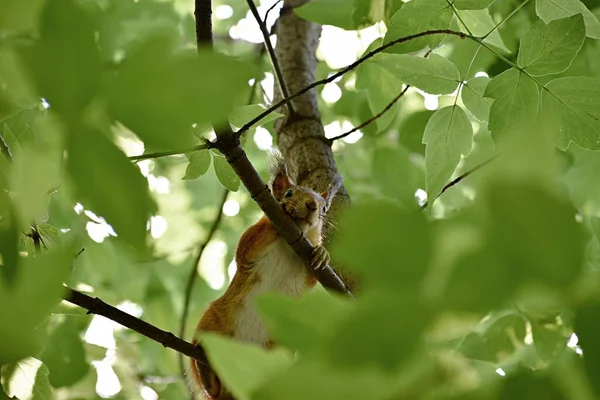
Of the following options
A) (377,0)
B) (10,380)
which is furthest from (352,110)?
(10,380)

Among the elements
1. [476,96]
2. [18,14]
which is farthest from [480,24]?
[18,14]

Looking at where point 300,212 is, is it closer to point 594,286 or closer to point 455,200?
point 455,200

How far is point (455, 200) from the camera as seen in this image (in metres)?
3.24

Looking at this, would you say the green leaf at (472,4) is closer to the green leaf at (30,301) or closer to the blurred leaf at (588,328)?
the blurred leaf at (588,328)

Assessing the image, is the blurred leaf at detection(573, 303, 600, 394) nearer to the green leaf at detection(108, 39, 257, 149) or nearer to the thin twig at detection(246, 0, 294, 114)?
the green leaf at detection(108, 39, 257, 149)

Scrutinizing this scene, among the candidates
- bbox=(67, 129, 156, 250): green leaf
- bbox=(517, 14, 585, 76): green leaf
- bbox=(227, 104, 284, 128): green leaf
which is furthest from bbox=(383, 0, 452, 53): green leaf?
bbox=(67, 129, 156, 250): green leaf

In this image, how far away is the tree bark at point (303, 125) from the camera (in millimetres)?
2129

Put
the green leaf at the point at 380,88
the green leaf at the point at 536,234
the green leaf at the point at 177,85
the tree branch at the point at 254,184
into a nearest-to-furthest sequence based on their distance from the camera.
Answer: the green leaf at the point at 536,234 → the green leaf at the point at 177,85 → the tree branch at the point at 254,184 → the green leaf at the point at 380,88

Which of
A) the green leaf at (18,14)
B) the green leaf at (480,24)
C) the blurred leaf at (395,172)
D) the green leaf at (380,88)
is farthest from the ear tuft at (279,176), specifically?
the green leaf at (18,14)

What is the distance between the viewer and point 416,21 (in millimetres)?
1274

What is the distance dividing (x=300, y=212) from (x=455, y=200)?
1.36 m

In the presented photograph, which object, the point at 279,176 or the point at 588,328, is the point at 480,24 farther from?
the point at 588,328

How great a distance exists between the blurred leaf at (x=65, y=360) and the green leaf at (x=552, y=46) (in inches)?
44.6

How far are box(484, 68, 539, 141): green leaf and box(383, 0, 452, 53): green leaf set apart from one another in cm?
17
